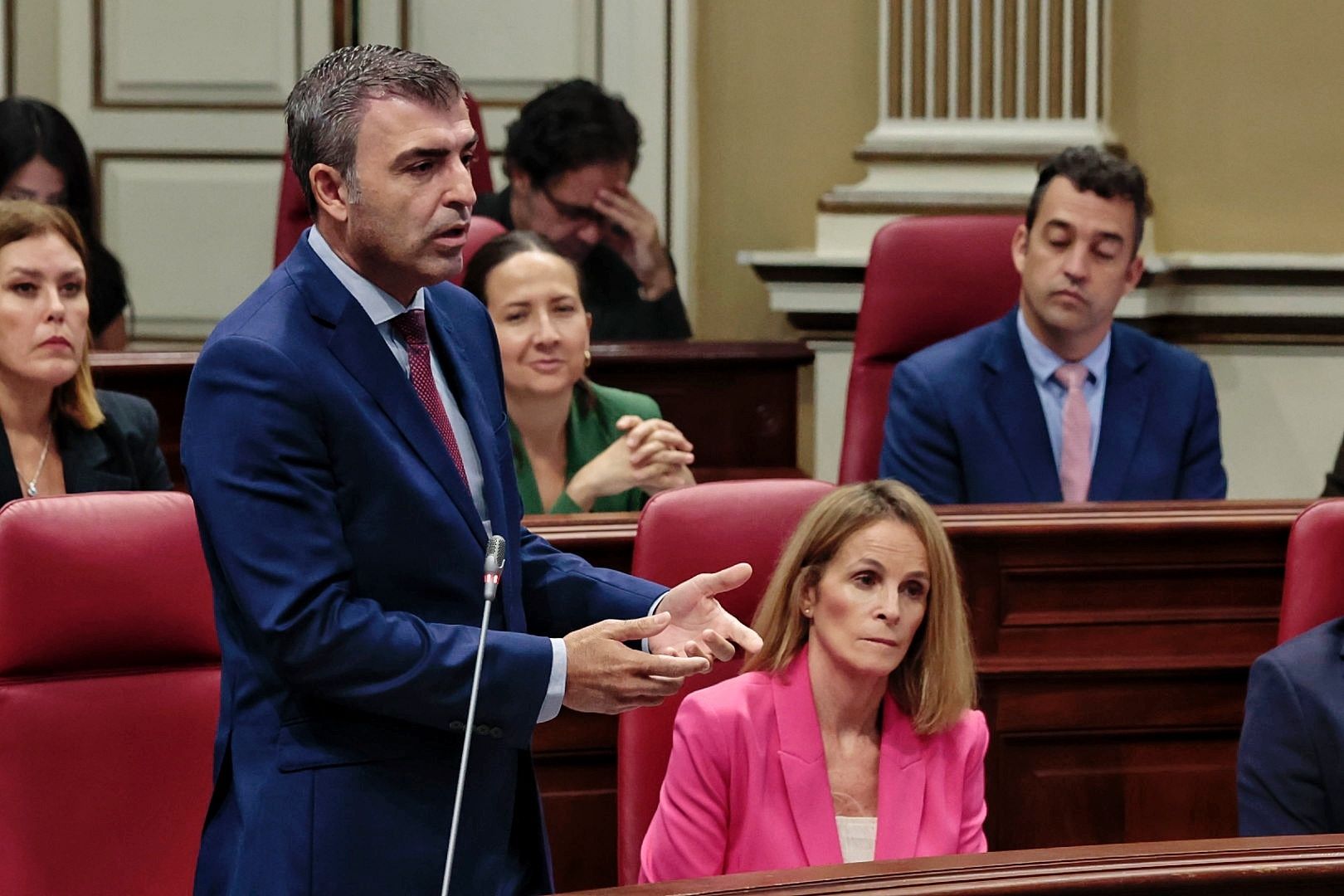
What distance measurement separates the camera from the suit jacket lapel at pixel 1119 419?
249cm

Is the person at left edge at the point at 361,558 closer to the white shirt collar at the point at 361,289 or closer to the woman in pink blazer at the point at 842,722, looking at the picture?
the white shirt collar at the point at 361,289

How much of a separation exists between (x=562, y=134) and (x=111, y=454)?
1035mm

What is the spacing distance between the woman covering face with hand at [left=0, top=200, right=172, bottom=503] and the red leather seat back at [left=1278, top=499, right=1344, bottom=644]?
4.48ft

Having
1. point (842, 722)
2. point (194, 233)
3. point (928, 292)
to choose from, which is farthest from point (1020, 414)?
point (194, 233)

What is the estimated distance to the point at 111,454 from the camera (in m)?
2.30

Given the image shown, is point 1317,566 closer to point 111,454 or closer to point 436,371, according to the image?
point 436,371

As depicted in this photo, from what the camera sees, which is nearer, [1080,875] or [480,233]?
[1080,875]

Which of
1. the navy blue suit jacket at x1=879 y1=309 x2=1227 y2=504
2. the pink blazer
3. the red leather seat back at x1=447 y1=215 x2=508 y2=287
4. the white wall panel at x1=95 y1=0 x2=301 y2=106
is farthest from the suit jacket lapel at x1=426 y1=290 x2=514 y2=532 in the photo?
the white wall panel at x1=95 y1=0 x2=301 y2=106

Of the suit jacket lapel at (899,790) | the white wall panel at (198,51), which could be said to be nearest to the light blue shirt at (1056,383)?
the suit jacket lapel at (899,790)

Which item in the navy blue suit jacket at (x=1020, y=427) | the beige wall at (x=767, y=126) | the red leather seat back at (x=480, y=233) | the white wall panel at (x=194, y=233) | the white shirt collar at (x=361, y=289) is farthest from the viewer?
the white wall panel at (x=194, y=233)

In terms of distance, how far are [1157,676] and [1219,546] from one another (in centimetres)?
17

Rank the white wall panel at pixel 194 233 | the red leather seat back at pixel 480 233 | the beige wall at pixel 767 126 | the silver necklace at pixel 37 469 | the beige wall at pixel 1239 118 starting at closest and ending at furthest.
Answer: the silver necklace at pixel 37 469
the red leather seat back at pixel 480 233
the beige wall at pixel 1239 118
the beige wall at pixel 767 126
the white wall panel at pixel 194 233

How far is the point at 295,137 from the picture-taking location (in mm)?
1220

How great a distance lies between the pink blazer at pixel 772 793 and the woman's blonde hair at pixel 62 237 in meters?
0.98
